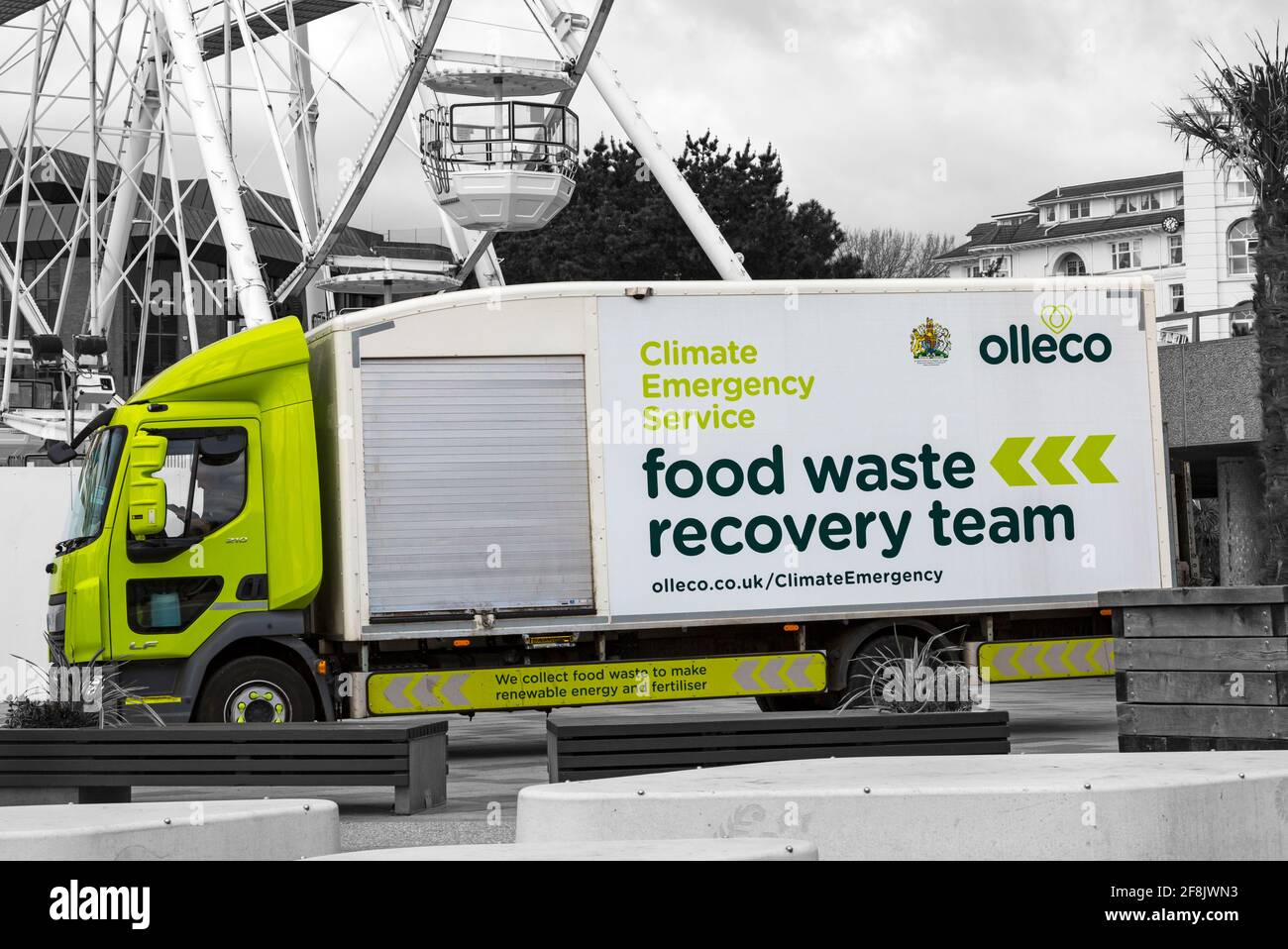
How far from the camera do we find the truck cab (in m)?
13.6

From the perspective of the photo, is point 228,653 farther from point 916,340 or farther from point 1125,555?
point 1125,555

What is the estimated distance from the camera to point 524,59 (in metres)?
33.0

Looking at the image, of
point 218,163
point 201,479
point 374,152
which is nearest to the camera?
point 201,479

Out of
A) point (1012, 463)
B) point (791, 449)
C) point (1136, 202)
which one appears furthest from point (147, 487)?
point (1136, 202)

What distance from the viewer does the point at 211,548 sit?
45.2 feet

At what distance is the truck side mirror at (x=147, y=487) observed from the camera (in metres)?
13.2

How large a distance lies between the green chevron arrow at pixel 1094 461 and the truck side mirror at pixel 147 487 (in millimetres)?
7491

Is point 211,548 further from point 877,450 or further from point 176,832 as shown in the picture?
point 176,832

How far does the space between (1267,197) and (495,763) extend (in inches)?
380

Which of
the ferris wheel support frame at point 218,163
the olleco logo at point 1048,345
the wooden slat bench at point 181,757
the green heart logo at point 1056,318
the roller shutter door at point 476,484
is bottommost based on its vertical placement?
the wooden slat bench at point 181,757

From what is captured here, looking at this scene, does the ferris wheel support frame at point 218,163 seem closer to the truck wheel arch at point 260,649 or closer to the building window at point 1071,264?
the truck wheel arch at point 260,649

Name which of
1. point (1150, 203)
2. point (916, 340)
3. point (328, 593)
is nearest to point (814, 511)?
point (916, 340)

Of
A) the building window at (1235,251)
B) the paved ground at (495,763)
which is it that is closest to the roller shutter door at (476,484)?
the paved ground at (495,763)
